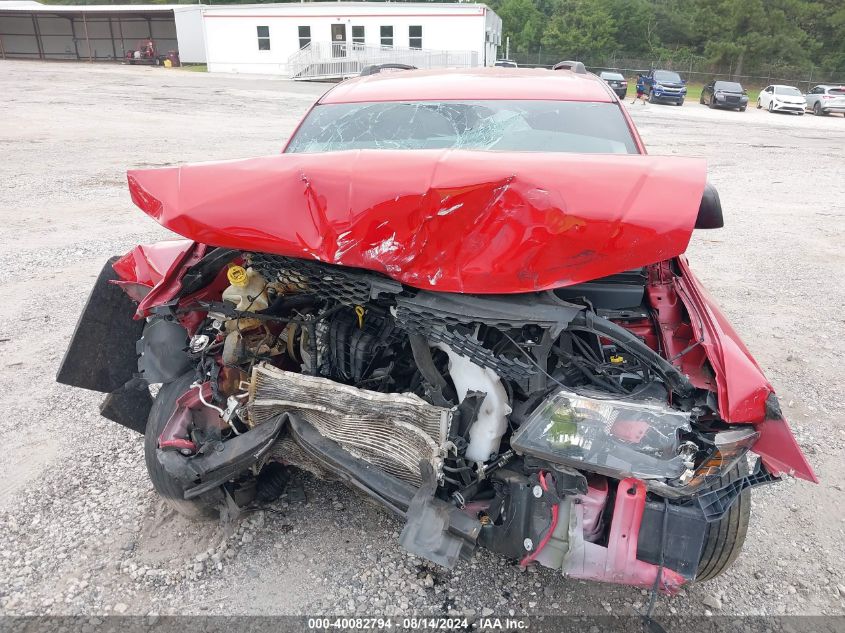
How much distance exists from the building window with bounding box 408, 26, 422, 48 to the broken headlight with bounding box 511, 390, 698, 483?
29642 mm

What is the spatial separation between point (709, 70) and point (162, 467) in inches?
1819

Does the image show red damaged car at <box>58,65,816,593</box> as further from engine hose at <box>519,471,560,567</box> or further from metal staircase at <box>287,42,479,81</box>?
metal staircase at <box>287,42,479,81</box>

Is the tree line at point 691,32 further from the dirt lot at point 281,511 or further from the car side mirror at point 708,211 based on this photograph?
the car side mirror at point 708,211

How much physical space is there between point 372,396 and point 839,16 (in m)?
50.8

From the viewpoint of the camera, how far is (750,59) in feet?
132

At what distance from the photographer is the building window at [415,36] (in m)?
28.2

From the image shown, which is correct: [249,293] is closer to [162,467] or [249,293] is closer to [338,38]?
[162,467]

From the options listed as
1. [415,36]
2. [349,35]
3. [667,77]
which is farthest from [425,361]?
[349,35]

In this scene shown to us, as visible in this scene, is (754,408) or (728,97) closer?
(754,408)

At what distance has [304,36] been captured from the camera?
29281 mm

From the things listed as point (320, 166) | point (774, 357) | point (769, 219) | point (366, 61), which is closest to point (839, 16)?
point (366, 61)

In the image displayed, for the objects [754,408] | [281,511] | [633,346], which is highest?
[633,346]

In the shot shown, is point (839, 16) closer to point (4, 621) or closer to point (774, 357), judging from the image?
point (774, 357)

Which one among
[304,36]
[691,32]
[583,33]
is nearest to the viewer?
[304,36]
